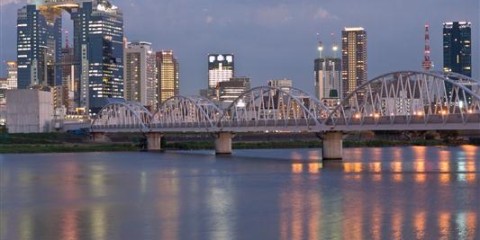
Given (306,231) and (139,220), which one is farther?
(139,220)

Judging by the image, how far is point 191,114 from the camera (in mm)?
133125

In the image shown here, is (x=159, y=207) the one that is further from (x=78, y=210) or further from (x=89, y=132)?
(x=89, y=132)

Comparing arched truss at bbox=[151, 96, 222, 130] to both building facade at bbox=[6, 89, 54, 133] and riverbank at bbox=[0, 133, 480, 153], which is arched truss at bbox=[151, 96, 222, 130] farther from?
building facade at bbox=[6, 89, 54, 133]

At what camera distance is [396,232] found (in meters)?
34.2

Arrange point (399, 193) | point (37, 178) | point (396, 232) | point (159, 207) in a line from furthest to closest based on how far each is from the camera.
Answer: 1. point (37, 178)
2. point (399, 193)
3. point (159, 207)
4. point (396, 232)

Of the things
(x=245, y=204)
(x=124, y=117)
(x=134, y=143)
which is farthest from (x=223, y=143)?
(x=245, y=204)

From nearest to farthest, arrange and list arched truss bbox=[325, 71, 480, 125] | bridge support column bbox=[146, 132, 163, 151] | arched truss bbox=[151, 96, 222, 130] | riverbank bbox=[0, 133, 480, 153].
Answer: arched truss bbox=[325, 71, 480, 125]
arched truss bbox=[151, 96, 222, 130]
bridge support column bbox=[146, 132, 163, 151]
riverbank bbox=[0, 133, 480, 153]

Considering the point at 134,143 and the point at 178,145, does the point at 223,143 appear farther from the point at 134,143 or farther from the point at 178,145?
the point at 134,143

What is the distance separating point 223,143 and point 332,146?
1054 inches

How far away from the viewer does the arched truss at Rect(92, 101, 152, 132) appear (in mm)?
138375

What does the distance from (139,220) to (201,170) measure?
37.2 meters

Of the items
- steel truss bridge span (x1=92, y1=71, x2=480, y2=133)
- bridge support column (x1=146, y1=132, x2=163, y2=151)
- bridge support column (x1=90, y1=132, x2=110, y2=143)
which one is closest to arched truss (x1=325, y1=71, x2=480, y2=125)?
steel truss bridge span (x1=92, y1=71, x2=480, y2=133)

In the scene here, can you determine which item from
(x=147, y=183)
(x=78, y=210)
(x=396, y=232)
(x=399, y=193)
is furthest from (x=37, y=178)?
(x=396, y=232)

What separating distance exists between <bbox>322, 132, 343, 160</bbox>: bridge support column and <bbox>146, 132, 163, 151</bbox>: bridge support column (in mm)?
50302
